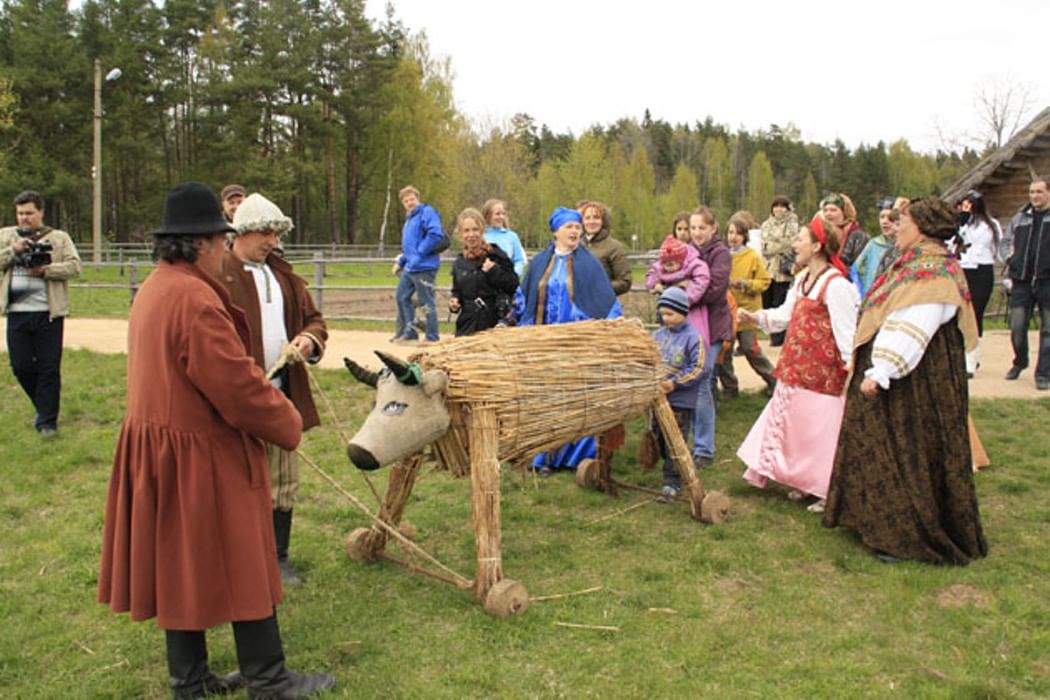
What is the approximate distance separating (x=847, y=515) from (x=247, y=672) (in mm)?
3390

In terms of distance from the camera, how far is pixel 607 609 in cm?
409

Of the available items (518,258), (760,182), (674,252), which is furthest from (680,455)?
(760,182)

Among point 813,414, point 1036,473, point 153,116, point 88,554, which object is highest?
point 153,116

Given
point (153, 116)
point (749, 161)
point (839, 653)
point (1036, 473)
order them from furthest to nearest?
point (749, 161), point (153, 116), point (1036, 473), point (839, 653)

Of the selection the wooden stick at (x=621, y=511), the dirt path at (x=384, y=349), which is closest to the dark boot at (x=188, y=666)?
the wooden stick at (x=621, y=511)

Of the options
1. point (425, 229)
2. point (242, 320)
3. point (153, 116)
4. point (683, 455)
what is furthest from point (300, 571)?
point (153, 116)

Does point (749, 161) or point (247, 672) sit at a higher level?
point (749, 161)

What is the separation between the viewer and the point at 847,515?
15.8 feet

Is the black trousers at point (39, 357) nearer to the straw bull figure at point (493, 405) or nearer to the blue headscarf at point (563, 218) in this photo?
the straw bull figure at point (493, 405)

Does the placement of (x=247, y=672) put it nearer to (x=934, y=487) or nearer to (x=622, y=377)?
(x=622, y=377)

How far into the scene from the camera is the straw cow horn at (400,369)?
3590 millimetres

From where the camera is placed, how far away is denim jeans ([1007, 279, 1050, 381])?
26.7 feet

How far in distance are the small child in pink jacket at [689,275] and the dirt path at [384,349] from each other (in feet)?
7.69

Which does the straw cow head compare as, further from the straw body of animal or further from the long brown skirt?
the long brown skirt
